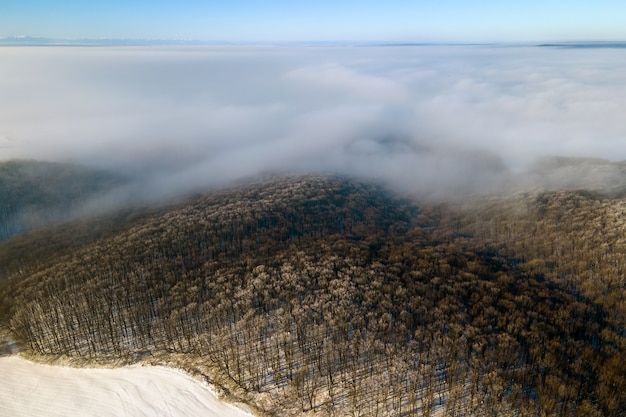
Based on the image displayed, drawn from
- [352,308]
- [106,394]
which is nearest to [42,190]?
[106,394]

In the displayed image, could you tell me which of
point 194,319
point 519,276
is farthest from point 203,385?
point 519,276

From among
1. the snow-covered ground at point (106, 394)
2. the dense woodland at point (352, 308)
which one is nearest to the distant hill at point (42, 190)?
the dense woodland at point (352, 308)

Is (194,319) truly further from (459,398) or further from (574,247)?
(574,247)

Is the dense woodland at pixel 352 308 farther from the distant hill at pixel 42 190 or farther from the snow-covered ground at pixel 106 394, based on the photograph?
the distant hill at pixel 42 190

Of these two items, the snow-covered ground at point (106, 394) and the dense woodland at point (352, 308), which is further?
the snow-covered ground at point (106, 394)

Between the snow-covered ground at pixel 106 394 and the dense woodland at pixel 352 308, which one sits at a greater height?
the dense woodland at pixel 352 308

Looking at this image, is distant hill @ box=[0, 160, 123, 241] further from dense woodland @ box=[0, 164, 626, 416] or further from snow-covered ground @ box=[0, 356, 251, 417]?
snow-covered ground @ box=[0, 356, 251, 417]
